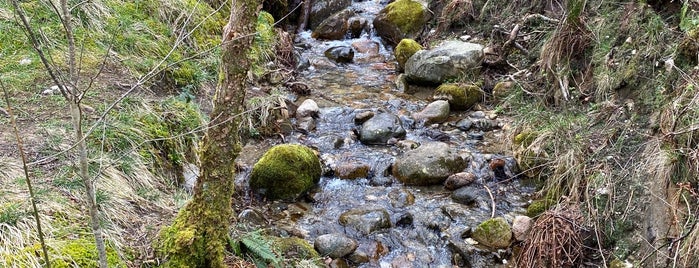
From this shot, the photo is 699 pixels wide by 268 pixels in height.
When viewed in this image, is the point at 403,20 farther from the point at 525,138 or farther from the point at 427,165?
the point at 427,165

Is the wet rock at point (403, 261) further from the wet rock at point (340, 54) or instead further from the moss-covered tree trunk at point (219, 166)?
the wet rock at point (340, 54)

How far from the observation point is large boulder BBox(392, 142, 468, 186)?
4410mm

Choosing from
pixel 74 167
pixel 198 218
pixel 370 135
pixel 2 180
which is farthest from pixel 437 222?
pixel 2 180

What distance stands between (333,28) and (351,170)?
453cm

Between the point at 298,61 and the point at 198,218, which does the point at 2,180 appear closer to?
the point at 198,218

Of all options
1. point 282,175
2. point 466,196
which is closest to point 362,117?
point 282,175

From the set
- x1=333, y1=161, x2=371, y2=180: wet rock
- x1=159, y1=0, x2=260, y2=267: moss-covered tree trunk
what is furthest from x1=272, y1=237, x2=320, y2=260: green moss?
x1=333, y1=161, x2=371, y2=180: wet rock

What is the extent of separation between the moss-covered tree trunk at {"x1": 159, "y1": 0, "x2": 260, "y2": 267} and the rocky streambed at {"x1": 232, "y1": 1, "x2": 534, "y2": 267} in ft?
3.95

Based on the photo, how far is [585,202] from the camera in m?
3.41

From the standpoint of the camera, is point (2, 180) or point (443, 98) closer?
point (2, 180)

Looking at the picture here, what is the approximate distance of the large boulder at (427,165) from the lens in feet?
14.5

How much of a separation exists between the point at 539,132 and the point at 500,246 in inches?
52.1

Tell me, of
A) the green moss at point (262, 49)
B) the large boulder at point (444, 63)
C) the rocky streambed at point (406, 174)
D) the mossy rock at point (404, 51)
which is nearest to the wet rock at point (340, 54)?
the rocky streambed at point (406, 174)

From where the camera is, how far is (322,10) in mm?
9102
